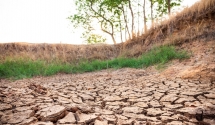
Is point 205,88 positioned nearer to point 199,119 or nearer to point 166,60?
point 199,119

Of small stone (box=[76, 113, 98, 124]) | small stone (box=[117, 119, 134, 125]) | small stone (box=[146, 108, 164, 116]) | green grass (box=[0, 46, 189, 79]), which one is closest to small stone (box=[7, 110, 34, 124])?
small stone (box=[76, 113, 98, 124])

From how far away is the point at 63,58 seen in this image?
29.4 feet

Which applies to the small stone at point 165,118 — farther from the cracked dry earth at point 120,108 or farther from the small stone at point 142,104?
the small stone at point 142,104

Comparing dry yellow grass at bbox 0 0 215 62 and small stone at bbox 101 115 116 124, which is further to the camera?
dry yellow grass at bbox 0 0 215 62

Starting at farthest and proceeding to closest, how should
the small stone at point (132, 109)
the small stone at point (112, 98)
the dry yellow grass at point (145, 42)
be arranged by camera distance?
the dry yellow grass at point (145, 42) < the small stone at point (112, 98) < the small stone at point (132, 109)

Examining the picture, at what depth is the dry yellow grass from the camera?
5.66 m

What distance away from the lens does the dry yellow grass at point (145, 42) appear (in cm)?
566

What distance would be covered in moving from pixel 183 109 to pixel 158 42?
17.5ft

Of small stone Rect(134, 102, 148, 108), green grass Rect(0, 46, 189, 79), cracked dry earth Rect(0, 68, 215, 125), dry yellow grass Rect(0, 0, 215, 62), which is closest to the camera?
cracked dry earth Rect(0, 68, 215, 125)

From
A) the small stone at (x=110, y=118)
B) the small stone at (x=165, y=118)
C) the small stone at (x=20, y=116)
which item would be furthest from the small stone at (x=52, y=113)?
the small stone at (x=165, y=118)

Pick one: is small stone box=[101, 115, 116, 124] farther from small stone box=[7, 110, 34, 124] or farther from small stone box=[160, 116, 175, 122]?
small stone box=[7, 110, 34, 124]

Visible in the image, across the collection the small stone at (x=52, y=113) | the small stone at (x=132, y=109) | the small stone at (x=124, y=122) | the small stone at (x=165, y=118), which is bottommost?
the small stone at (x=165, y=118)

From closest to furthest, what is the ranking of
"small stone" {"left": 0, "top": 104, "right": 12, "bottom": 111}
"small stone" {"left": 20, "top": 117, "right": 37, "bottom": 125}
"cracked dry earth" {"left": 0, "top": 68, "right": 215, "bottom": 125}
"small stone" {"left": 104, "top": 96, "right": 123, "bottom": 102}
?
1. "small stone" {"left": 20, "top": 117, "right": 37, "bottom": 125}
2. "cracked dry earth" {"left": 0, "top": 68, "right": 215, "bottom": 125}
3. "small stone" {"left": 0, "top": 104, "right": 12, "bottom": 111}
4. "small stone" {"left": 104, "top": 96, "right": 123, "bottom": 102}

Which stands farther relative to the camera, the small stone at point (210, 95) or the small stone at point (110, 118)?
the small stone at point (210, 95)
